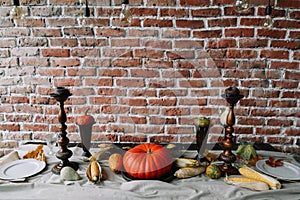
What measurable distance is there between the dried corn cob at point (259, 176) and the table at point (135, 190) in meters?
0.03

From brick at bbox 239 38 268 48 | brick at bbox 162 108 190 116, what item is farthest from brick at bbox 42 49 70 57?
brick at bbox 239 38 268 48

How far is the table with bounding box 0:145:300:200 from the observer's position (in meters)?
1.04

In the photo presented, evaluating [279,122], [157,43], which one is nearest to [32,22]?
[157,43]

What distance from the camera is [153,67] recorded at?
180cm

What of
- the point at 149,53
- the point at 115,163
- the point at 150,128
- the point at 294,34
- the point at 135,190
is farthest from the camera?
the point at 150,128

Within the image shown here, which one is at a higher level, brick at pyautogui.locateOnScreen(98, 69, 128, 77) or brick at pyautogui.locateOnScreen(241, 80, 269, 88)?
brick at pyautogui.locateOnScreen(98, 69, 128, 77)

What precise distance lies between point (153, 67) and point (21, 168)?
96 cm

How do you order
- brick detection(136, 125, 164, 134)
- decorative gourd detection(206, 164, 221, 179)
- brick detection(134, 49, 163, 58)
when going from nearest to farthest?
decorative gourd detection(206, 164, 221, 179) → brick detection(134, 49, 163, 58) → brick detection(136, 125, 164, 134)

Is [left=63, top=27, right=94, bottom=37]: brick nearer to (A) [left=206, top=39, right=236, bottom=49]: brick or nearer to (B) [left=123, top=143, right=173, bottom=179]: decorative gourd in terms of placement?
(A) [left=206, top=39, right=236, bottom=49]: brick

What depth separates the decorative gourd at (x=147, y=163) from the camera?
3.65 ft

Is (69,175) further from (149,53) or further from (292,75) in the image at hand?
(292,75)

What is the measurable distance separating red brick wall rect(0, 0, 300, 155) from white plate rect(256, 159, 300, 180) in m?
0.61

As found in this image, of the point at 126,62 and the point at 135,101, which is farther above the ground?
the point at 126,62

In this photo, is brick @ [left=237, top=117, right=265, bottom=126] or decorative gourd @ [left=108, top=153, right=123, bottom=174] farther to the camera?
brick @ [left=237, top=117, right=265, bottom=126]
